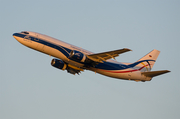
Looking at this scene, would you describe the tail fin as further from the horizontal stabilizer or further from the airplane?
the horizontal stabilizer

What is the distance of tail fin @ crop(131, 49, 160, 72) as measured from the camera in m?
54.1

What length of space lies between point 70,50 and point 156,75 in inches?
701

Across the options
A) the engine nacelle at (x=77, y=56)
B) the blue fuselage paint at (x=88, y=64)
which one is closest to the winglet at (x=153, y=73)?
the blue fuselage paint at (x=88, y=64)

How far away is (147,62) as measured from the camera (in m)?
55.8

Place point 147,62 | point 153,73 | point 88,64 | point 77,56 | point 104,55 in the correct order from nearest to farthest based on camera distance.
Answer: point 77,56 → point 104,55 → point 88,64 → point 153,73 → point 147,62

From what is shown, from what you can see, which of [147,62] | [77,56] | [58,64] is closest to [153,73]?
[147,62]

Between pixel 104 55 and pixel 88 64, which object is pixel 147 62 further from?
pixel 88 64

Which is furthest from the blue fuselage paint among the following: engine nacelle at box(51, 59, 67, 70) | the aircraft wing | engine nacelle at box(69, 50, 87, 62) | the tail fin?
engine nacelle at box(51, 59, 67, 70)

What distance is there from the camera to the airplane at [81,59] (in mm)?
44094

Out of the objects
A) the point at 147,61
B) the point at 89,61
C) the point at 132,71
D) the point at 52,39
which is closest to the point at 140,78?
the point at 132,71

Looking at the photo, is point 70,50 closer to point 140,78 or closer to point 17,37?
point 17,37

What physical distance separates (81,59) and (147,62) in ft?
59.4

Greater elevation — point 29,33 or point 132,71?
point 29,33

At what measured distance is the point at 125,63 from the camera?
174 ft
